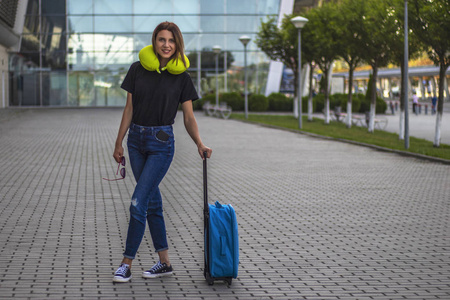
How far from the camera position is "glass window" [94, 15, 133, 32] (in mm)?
54594

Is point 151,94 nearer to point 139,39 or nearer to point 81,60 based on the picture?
point 139,39

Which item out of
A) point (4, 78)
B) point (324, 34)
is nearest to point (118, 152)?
point (324, 34)

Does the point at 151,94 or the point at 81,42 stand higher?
the point at 81,42

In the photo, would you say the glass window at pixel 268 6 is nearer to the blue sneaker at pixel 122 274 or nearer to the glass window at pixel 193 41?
the glass window at pixel 193 41

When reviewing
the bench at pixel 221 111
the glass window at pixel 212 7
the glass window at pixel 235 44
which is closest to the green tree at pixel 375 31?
the bench at pixel 221 111

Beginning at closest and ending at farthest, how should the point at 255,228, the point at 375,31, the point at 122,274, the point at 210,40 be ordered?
1. the point at 122,274
2. the point at 255,228
3. the point at 375,31
4. the point at 210,40

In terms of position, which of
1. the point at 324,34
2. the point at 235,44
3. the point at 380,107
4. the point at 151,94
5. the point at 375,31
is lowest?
the point at 380,107

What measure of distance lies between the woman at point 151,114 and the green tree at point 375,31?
18960 millimetres

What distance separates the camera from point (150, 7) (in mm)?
54812

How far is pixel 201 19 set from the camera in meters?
54.9

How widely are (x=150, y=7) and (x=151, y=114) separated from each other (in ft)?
167

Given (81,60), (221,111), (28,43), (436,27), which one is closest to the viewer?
(436,27)

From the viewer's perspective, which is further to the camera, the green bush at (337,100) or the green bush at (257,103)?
the green bush at (257,103)

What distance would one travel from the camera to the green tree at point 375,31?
23.9 meters
